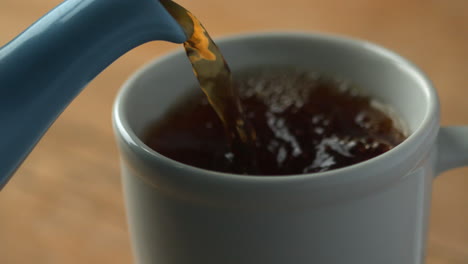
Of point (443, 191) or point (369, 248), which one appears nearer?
point (369, 248)

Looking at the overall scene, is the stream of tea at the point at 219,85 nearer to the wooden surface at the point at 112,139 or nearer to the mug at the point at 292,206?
the mug at the point at 292,206

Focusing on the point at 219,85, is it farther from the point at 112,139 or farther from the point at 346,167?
the point at 112,139

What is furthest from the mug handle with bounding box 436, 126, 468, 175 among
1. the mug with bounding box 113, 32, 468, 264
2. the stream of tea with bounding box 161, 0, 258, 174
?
the stream of tea with bounding box 161, 0, 258, 174

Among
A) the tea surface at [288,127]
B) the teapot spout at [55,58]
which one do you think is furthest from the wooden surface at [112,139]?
the teapot spout at [55,58]

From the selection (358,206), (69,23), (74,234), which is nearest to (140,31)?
(69,23)

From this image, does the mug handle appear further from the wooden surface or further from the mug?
the wooden surface

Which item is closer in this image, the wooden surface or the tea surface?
the tea surface

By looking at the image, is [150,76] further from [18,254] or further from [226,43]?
[18,254]
